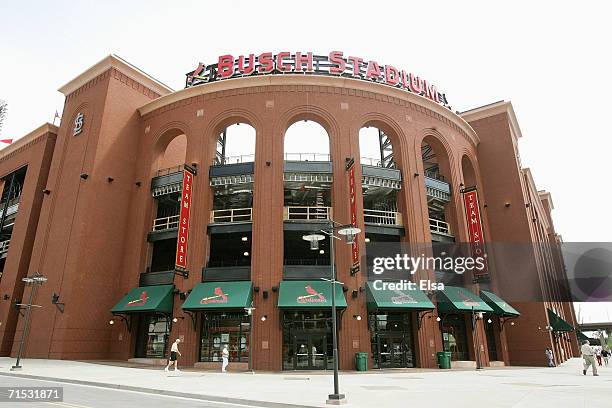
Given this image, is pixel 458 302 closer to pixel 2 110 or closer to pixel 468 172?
pixel 468 172

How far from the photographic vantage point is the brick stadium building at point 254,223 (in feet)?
88.5

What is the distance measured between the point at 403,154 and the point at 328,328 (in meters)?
14.3

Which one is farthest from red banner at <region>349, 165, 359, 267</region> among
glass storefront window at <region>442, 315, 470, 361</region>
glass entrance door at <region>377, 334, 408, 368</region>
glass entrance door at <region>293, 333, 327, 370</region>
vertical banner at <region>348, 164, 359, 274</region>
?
glass storefront window at <region>442, 315, 470, 361</region>

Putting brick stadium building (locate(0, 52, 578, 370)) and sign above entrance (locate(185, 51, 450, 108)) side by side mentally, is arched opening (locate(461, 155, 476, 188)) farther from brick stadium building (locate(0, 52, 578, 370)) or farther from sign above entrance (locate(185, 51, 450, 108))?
sign above entrance (locate(185, 51, 450, 108))

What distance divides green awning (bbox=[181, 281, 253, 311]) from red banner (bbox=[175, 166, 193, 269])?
6.71 ft

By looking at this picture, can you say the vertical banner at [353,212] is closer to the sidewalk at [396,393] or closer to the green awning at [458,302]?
the green awning at [458,302]

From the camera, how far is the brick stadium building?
27.0m

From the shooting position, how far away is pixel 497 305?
101 ft

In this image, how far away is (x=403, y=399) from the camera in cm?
1256

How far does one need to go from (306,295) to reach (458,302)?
1044cm

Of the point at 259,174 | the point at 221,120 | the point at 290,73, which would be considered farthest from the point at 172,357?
the point at 290,73

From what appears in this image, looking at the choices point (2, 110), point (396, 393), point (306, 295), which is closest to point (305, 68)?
point (306, 295)

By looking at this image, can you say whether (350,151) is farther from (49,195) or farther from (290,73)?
(49,195)

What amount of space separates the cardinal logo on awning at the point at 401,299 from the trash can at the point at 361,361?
371cm
